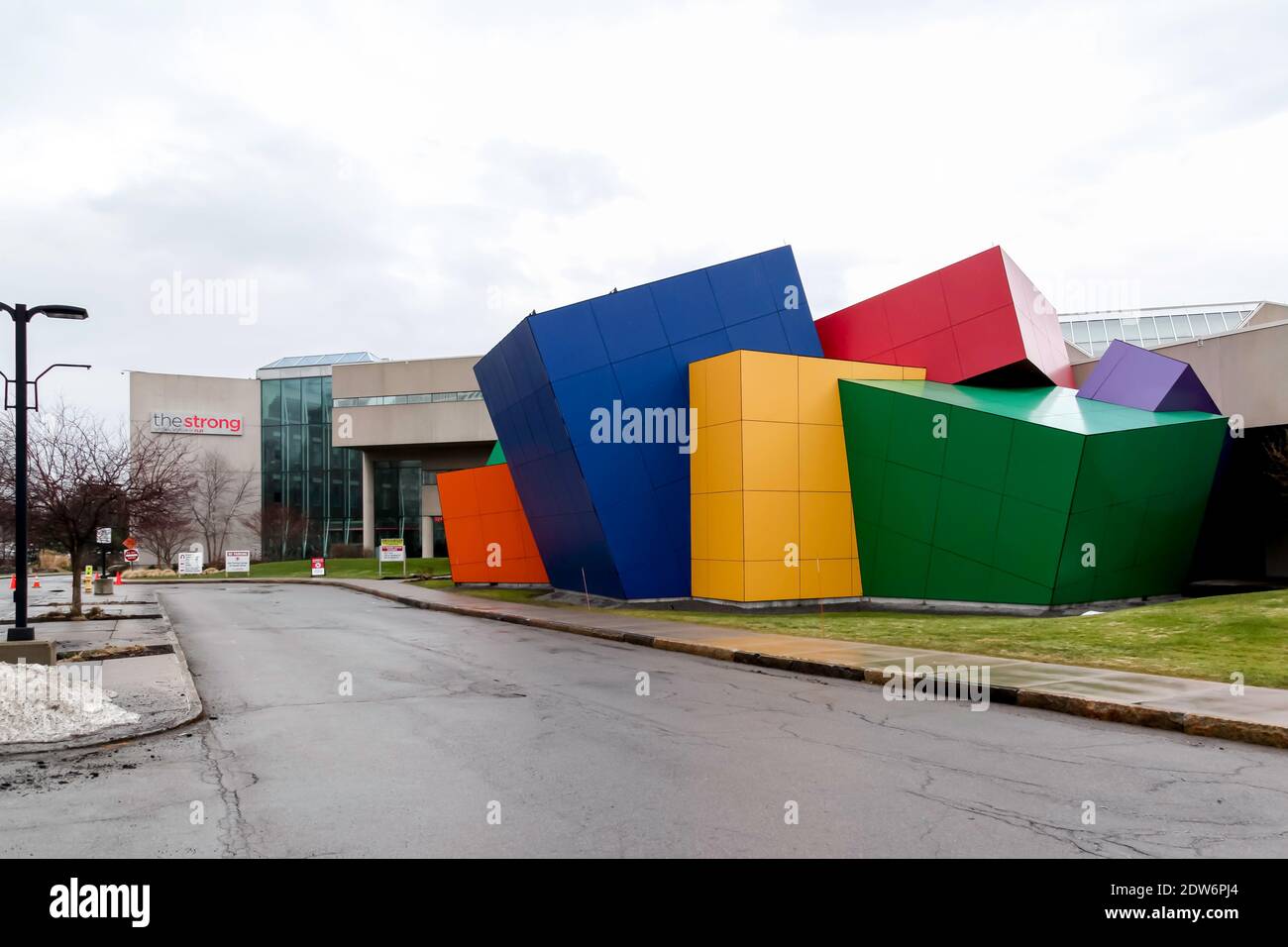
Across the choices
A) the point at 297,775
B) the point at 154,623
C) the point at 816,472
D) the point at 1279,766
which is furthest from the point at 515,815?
the point at 154,623

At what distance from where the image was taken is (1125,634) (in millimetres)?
15305

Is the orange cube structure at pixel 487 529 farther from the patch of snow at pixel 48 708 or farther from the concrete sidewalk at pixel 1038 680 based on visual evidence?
the patch of snow at pixel 48 708

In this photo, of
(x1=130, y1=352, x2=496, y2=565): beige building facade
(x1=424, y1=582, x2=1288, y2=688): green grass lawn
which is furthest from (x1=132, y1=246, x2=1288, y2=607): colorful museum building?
(x1=130, y1=352, x2=496, y2=565): beige building facade

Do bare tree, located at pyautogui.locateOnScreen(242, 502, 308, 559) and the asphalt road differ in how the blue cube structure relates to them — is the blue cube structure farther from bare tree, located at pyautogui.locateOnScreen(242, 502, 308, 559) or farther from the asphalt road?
bare tree, located at pyautogui.locateOnScreen(242, 502, 308, 559)

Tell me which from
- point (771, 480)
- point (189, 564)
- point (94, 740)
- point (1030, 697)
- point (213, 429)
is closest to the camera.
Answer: point (94, 740)

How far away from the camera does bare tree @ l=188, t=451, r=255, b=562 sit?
7500 cm

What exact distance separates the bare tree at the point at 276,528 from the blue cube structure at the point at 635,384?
5546 cm

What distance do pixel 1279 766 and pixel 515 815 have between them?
6.32 m

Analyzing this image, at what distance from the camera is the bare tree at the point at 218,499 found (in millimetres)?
75000

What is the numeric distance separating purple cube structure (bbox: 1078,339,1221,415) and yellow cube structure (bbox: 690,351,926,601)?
21.5ft

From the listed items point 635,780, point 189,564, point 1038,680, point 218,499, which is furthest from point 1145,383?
point 218,499

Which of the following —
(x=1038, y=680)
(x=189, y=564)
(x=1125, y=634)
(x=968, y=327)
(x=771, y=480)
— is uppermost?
(x=968, y=327)

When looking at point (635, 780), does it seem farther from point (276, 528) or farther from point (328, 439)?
point (328, 439)

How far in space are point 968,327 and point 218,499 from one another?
67581mm
